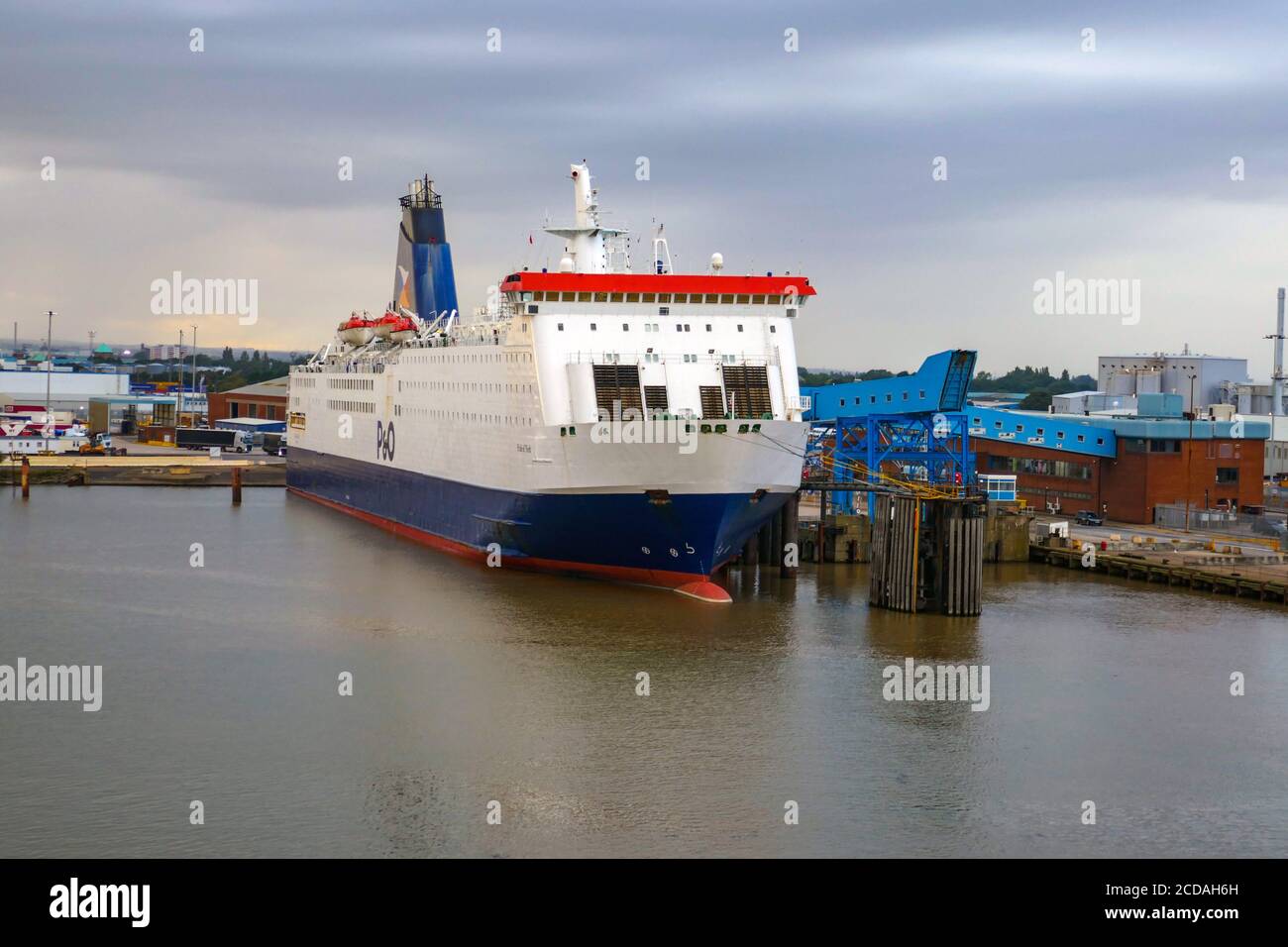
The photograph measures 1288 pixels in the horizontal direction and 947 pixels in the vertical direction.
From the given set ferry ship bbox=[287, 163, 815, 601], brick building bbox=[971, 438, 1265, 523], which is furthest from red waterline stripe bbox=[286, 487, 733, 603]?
brick building bbox=[971, 438, 1265, 523]

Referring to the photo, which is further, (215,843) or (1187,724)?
(1187,724)

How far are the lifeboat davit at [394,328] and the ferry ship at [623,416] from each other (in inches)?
359

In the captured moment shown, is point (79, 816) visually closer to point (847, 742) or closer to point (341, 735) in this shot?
point (341, 735)

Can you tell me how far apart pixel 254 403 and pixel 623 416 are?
2987 inches

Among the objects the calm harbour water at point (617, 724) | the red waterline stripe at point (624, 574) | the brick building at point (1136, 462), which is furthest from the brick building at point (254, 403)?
the calm harbour water at point (617, 724)

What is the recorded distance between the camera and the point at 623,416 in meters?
31.4

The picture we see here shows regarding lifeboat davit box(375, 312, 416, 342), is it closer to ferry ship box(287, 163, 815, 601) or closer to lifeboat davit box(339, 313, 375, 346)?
lifeboat davit box(339, 313, 375, 346)

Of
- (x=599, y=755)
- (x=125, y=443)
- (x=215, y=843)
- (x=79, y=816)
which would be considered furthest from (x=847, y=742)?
(x=125, y=443)

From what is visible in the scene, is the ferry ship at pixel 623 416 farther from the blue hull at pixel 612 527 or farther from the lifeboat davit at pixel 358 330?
the lifeboat davit at pixel 358 330

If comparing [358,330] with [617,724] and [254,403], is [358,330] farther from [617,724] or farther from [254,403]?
[254,403]

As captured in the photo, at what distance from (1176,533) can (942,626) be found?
17474 millimetres

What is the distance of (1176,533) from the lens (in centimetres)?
4447

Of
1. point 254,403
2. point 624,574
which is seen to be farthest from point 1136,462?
point 254,403
